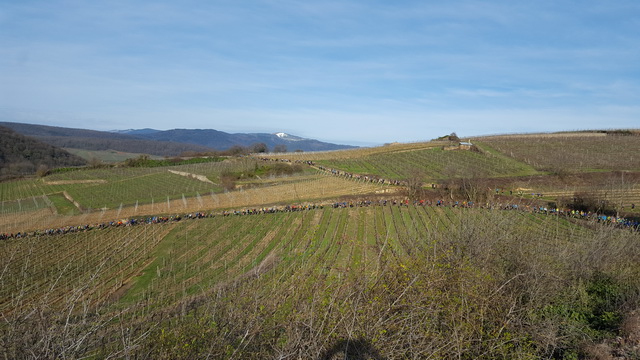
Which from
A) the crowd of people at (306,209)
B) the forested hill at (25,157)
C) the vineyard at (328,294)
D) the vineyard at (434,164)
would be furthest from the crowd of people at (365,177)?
the forested hill at (25,157)

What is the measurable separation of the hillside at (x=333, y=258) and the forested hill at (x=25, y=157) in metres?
16.6

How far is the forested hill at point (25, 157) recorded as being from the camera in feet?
257

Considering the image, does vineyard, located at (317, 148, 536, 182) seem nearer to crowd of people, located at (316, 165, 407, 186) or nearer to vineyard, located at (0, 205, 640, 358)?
crowd of people, located at (316, 165, 407, 186)

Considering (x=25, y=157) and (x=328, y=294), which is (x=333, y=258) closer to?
(x=328, y=294)

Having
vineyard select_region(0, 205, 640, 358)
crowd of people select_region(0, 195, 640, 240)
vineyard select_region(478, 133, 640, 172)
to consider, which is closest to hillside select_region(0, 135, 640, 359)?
vineyard select_region(0, 205, 640, 358)

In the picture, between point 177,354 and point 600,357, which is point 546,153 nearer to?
point 600,357

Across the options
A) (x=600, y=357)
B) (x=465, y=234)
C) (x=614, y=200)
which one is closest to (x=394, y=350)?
(x=600, y=357)

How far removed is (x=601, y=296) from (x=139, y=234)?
1214 inches

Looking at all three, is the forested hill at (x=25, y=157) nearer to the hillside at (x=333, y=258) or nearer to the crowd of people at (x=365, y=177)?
the hillside at (x=333, y=258)

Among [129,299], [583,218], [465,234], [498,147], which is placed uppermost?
[498,147]

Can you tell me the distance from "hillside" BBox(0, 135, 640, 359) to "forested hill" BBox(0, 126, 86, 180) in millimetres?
16590

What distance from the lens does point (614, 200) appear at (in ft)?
129

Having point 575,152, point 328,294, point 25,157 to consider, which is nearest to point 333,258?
point 328,294

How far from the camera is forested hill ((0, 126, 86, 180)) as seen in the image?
78.2 metres
